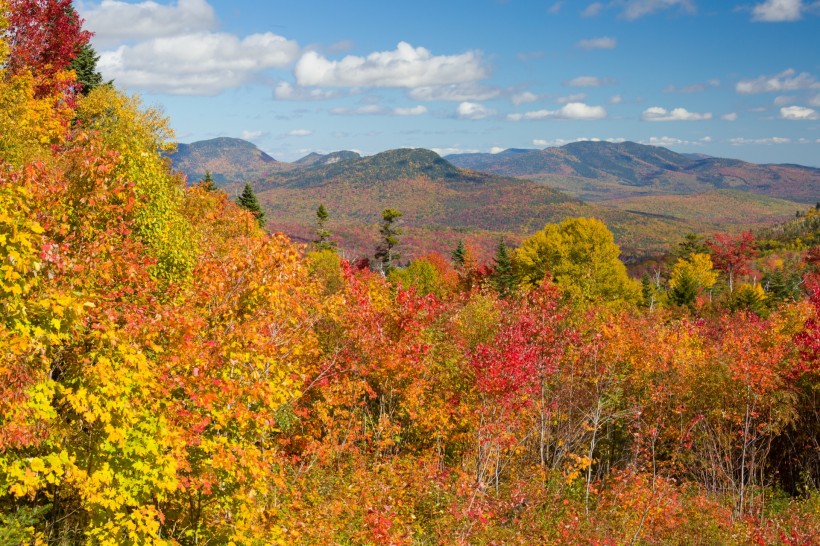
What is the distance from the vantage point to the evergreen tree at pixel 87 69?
40.5 metres

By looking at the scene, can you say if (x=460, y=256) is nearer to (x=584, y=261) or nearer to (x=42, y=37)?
(x=584, y=261)

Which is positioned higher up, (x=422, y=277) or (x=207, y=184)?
(x=207, y=184)

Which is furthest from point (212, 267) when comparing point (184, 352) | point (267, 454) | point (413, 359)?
point (413, 359)

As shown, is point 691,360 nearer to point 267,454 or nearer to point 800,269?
point 267,454

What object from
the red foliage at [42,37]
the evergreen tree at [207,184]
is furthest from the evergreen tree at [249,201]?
the red foliage at [42,37]

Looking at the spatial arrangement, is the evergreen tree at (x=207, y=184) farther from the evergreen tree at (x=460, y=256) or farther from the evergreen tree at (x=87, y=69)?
the evergreen tree at (x=460, y=256)

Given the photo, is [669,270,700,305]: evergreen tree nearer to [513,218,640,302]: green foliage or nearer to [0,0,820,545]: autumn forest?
[513,218,640,302]: green foliage

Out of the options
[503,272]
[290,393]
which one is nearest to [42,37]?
[290,393]

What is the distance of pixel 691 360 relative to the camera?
84.5ft

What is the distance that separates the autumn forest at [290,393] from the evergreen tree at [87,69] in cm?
430

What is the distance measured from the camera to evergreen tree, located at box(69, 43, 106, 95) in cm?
4047

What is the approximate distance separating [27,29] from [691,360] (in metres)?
37.2

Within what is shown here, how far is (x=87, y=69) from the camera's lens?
137 feet

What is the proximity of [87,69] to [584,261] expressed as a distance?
136 ft
